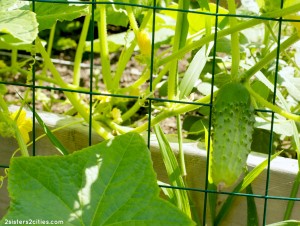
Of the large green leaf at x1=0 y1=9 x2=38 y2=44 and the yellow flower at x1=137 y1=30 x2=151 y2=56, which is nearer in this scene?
the large green leaf at x1=0 y1=9 x2=38 y2=44

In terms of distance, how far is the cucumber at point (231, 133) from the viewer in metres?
1.33

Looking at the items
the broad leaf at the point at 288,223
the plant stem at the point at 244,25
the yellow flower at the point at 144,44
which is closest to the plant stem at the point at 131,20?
the yellow flower at the point at 144,44

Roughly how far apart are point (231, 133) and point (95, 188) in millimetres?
255

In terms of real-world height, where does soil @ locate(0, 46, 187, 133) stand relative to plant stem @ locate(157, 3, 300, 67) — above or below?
below

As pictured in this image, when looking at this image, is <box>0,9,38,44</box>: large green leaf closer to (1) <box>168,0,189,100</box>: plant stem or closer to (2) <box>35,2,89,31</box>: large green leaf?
(2) <box>35,2,89,31</box>: large green leaf

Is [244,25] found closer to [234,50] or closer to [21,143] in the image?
[234,50]

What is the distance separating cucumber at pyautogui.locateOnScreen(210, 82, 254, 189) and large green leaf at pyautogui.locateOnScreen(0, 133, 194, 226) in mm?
108

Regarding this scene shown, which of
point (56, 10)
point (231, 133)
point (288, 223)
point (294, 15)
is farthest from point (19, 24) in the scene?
point (288, 223)

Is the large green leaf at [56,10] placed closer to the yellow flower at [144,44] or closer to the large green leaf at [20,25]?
the yellow flower at [144,44]

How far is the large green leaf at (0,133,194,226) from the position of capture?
1.33 meters

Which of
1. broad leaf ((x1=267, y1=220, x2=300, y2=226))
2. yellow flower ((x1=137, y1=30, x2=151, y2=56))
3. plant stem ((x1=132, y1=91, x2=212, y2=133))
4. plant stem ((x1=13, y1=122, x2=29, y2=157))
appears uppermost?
yellow flower ((x1=137, y1=30, x2=151, y2=56))

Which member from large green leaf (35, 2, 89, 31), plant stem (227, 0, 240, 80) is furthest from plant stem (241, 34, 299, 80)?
large green leaf (35, 2, 89, 31)

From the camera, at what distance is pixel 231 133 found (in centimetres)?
136

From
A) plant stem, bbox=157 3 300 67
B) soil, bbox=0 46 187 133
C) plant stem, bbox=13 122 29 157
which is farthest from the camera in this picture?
soil, bbox=0 46 187 133
